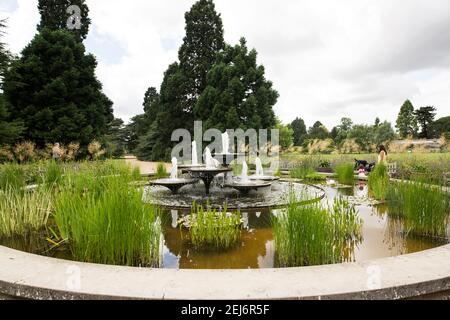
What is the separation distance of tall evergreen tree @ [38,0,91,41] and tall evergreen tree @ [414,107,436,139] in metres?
51.4

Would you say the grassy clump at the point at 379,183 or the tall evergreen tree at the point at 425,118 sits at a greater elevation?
the tall evergreen tree at the point at 425,118

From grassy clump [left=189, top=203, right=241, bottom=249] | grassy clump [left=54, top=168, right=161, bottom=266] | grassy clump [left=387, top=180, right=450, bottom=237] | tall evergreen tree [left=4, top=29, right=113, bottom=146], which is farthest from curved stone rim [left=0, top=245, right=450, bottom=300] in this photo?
tall evergreen tree [left=4, top=29, right=113, bottom=146]

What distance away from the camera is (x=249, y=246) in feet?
12.9

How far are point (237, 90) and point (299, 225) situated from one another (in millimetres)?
19632

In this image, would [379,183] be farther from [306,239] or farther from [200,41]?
[200,41]

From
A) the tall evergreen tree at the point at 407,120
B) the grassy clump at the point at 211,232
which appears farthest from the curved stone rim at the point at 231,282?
the tall evergreen tree at the point at 407,120

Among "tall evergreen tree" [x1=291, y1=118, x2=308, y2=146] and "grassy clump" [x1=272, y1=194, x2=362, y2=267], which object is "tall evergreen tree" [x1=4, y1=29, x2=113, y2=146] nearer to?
"grassy clump" [x1=272, y1=194, x2=362, y2=267]

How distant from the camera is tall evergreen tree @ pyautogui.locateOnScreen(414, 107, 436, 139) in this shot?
166ft

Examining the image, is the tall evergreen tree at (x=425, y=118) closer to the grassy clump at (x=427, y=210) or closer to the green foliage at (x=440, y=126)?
the green foliage at (x=440, y=126)

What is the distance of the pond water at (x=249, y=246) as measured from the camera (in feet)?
11.1

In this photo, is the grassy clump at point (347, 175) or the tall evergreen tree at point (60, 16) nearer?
the grassy clump at point (347, 175)

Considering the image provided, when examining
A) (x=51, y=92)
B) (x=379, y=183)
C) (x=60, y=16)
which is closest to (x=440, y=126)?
(x=379, y=183)

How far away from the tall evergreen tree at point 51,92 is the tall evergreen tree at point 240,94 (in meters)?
8.38

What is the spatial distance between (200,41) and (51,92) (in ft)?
46.9
